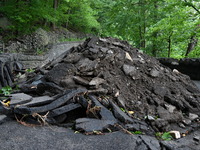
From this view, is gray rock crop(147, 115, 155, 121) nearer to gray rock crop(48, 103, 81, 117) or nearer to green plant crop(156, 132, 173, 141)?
green plant crop(156, 132, 173, 141)

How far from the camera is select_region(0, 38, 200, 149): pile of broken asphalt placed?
2264 mm

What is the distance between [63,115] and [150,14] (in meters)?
8.83

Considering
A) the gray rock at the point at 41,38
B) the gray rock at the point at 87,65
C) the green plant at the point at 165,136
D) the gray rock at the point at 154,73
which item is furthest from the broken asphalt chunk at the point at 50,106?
the gray rock at the point at 41,38

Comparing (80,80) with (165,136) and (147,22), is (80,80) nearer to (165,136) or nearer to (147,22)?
(165,136)

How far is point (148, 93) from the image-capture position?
3.29 meters

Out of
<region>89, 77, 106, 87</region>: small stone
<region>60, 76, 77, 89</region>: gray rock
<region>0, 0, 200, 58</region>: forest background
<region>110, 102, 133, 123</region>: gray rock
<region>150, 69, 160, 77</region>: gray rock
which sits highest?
<region>0, 0, 200, 58</region>: forest background

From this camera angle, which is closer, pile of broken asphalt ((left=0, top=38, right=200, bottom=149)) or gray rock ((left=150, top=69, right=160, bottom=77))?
pile of broken asphalt ((left=0, top=38, right=200, bottom=149))

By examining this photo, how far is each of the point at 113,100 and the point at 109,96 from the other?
0.11 m

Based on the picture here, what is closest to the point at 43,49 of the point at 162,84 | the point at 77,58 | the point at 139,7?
the point at 139,7

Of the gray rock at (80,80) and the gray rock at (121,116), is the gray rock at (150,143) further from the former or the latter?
the gray rock at (80,80)

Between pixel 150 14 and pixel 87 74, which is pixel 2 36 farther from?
pixel 87 74

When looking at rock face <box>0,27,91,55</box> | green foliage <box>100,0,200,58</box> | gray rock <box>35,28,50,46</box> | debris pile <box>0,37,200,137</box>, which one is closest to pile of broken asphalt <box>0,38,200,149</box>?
debris pile <box>0,37,200,137</box>

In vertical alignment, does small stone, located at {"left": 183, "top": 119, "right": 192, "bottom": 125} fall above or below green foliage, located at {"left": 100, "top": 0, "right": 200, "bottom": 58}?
below

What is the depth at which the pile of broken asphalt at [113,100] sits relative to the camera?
7.43 feet
